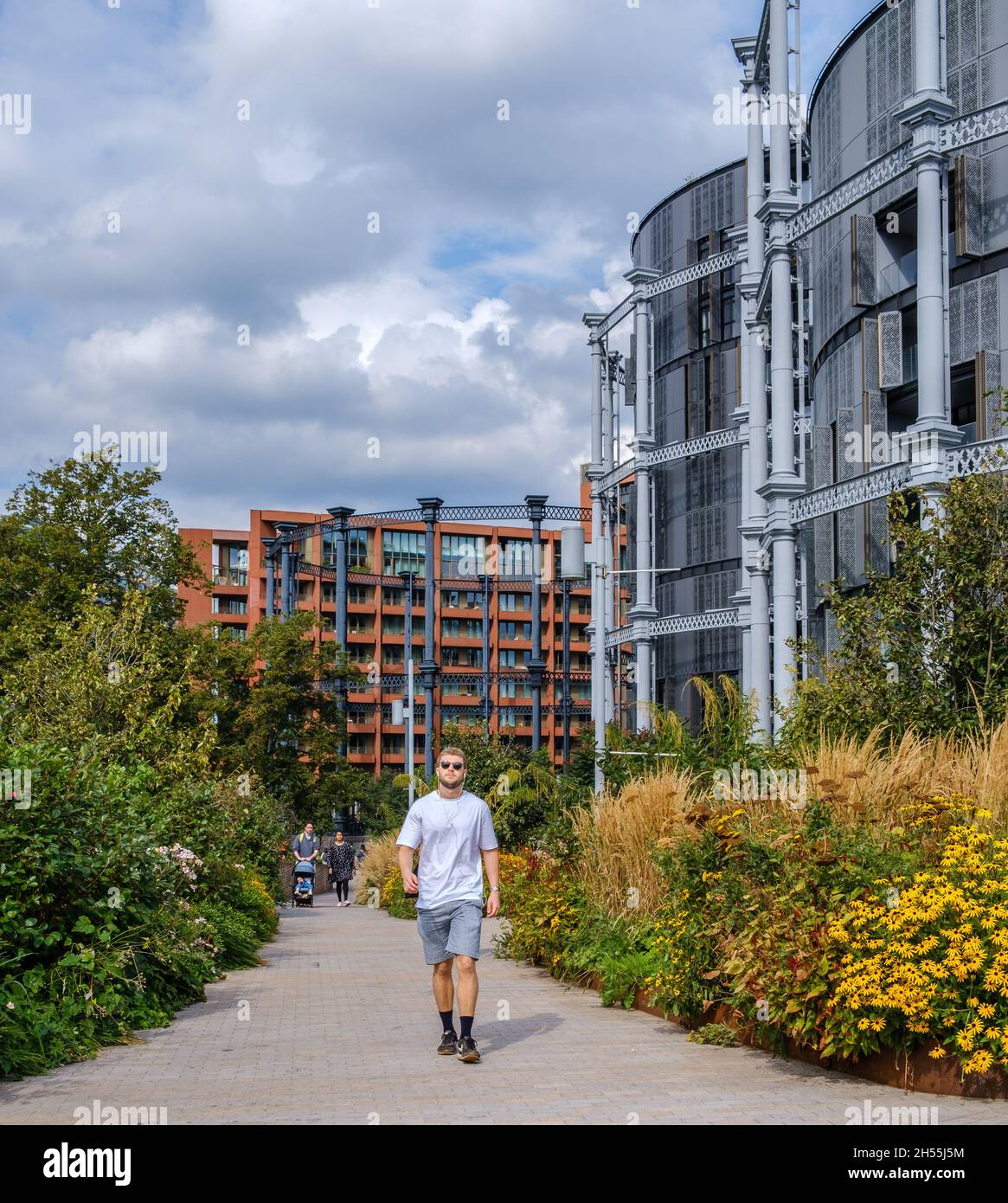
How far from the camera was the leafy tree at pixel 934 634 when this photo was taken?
12.1 metres

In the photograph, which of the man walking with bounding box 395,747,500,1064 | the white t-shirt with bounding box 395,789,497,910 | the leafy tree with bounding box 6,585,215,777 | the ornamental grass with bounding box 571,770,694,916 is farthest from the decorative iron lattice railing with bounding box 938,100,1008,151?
the white t-shirt with bounding box 395,789,497,910

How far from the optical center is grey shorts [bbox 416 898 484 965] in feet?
28.0

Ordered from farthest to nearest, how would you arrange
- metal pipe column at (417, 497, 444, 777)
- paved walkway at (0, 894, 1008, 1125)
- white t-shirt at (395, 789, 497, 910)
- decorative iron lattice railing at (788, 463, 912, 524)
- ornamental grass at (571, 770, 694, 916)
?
metal pipe column at (417, 497, 444, 777) < decorative iron lattice railing at (788, 463, 912, 524) < ornamental grass at (571, 770, 694, 916) < white t-shirt at (395, 789, 497, 910) < paved walkway at (0, 894, 1008, 1125)

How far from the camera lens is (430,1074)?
7.93 m

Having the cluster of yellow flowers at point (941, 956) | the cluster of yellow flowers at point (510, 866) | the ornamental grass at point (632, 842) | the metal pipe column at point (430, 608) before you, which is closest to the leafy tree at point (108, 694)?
the cluster of yellow flowers at point (510, 866)

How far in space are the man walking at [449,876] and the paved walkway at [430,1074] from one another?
499 millimetres

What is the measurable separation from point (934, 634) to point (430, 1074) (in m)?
6.62

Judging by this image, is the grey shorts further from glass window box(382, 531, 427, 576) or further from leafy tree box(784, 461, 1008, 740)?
glass window box(382, 531, 427, 576)

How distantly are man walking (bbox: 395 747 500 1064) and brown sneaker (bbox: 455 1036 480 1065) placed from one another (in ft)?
0.43

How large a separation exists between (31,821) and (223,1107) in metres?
3.03

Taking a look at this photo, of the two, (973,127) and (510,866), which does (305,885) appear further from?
(973,127)

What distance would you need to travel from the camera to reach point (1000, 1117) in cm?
653

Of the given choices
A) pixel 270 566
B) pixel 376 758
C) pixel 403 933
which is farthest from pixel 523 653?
pixel 403 933

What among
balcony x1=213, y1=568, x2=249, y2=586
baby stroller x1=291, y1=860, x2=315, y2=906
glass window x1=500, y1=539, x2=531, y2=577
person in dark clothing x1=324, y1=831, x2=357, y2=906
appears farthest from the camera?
glass window x1=500, y1=539, x2=531, y2=577
